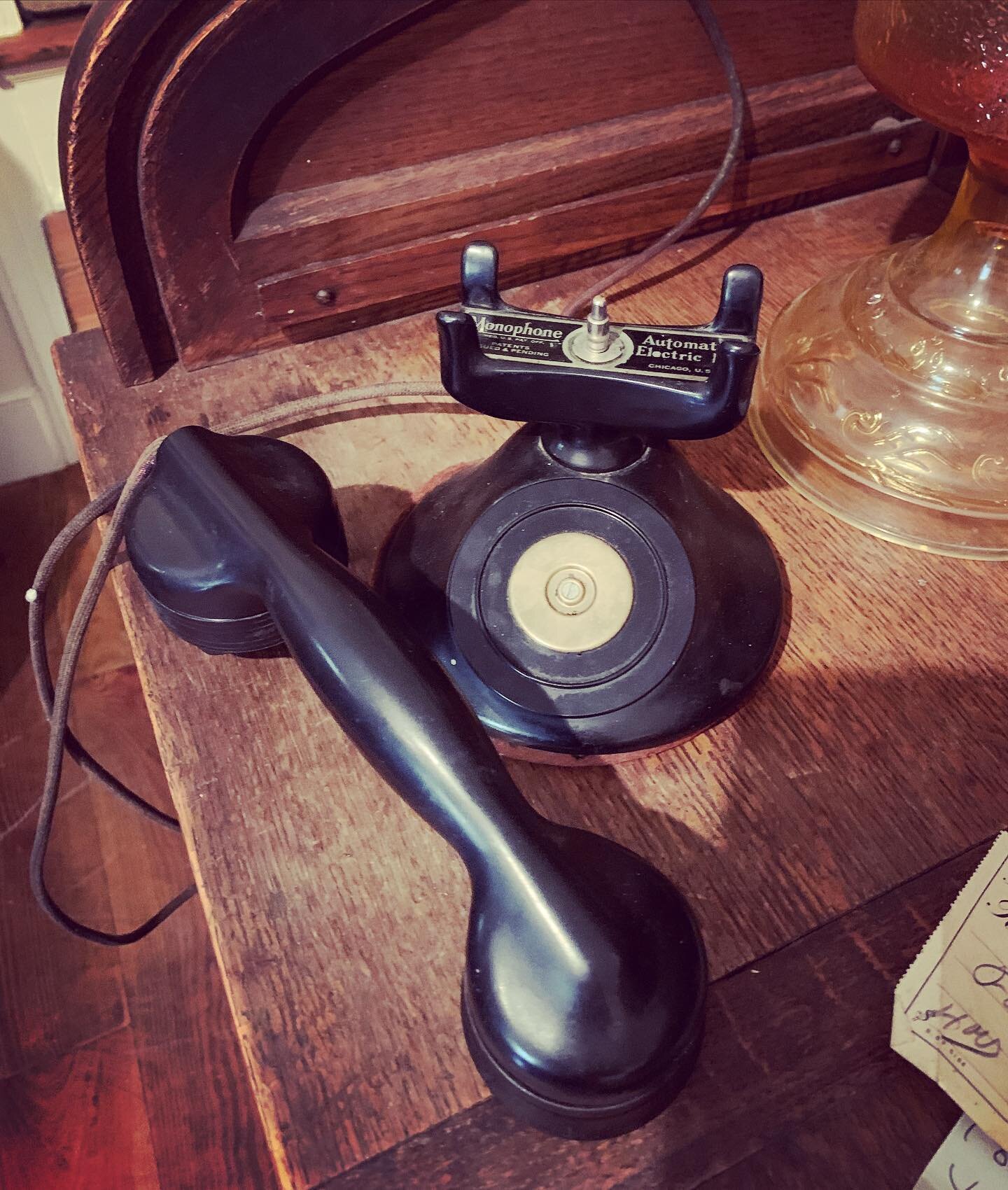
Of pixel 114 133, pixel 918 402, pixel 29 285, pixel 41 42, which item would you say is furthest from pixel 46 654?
pixel 29 285

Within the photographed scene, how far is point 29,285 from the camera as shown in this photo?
1.20 meters

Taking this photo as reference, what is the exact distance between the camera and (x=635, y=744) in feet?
1.54

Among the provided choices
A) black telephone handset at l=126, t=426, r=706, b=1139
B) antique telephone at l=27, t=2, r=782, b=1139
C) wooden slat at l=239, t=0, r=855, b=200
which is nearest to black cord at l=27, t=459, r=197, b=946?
antique telephone at l=27, t=2, r=782, b=1139

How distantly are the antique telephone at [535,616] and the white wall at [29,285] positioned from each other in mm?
704

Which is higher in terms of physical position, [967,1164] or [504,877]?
[504,877]

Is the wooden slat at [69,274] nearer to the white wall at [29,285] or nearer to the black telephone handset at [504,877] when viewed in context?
the white wall at [29,285]

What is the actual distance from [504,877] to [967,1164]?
234 millimetres

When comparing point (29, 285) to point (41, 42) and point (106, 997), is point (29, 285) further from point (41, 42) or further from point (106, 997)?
point (106, 997)

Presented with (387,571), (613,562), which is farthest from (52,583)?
(613,562)

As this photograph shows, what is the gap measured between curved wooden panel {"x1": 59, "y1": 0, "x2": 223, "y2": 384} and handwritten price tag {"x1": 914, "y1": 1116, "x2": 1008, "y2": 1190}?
664 mm

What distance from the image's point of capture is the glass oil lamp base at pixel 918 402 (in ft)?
1.91

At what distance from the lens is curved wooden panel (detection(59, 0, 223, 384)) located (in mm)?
508

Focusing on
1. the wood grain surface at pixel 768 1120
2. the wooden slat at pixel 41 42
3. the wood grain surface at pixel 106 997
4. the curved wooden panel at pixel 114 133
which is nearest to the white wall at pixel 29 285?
the wooden slat at pixel 41 42

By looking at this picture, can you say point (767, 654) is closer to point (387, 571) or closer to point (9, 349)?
point (387, 571)
